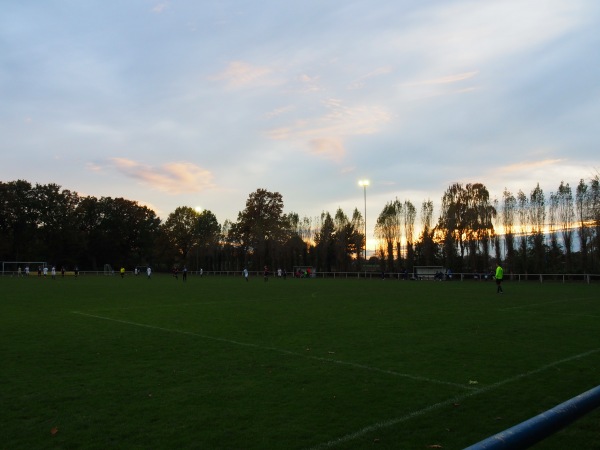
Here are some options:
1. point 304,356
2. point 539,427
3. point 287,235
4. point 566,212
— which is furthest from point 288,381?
point 287,235

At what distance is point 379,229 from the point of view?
7162cm

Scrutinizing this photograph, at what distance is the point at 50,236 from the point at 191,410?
99.8m

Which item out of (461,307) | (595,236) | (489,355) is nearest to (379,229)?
(595,236)

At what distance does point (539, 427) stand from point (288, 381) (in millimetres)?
6033

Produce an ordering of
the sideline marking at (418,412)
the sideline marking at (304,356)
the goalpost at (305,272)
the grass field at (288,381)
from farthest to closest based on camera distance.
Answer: the goalpost at (305,272), the sideline marking at (304,356), the grass field at (288,381), the sideline marking at (418,412)

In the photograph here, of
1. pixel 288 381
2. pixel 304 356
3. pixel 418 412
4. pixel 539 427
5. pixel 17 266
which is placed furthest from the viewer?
pixel 17 266

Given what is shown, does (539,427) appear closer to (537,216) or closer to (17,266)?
(537,216)

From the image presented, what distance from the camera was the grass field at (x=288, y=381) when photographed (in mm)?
5258

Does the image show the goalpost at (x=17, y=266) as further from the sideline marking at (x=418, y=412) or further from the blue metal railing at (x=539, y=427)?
the blue metal railing at (x=539, y=427)

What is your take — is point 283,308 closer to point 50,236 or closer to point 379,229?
point 379,229

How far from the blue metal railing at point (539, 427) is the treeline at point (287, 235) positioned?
52.0 metres

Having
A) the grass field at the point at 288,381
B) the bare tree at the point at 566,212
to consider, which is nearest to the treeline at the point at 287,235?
the bare tree at the point at 566,212

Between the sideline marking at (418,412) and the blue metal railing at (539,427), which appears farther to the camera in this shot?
the sideline marking at (418,412)

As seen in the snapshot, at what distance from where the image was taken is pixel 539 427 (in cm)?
182
